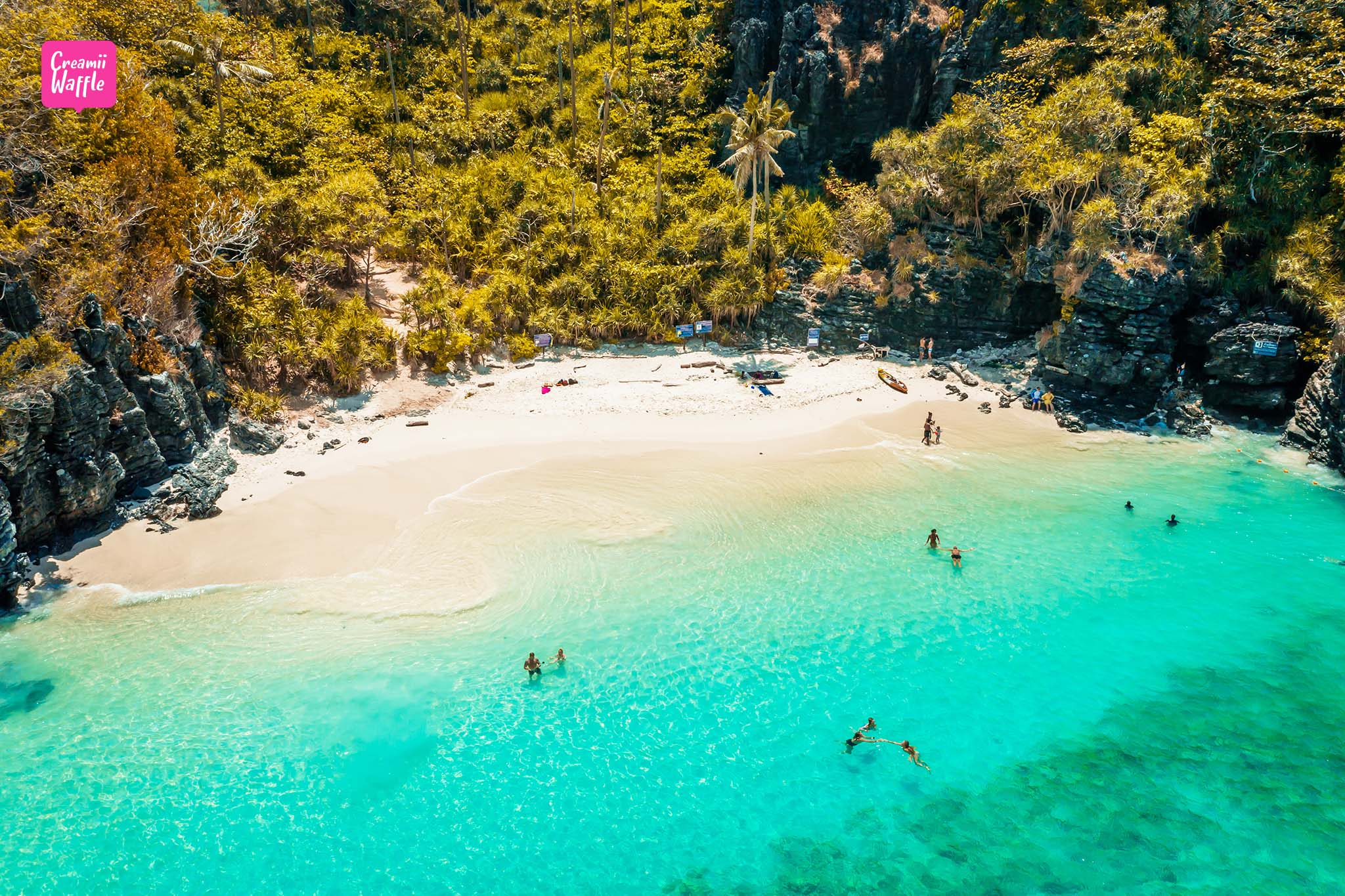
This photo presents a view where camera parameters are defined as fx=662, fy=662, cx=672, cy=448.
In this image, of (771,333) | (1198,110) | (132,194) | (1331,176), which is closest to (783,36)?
(771,333)

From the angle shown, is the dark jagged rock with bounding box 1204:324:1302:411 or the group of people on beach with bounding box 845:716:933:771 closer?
the group of people on beach with bounding box 845:716:933:771

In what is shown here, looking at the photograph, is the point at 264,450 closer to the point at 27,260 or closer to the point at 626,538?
the point at 27,260

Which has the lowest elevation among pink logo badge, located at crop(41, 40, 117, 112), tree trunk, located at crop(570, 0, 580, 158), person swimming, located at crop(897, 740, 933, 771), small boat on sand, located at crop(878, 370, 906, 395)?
person swimming, located at crop(897, 740, 933, 771)

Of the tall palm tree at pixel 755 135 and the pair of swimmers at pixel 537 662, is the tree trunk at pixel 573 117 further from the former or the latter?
the pair of swimmers at pixel 537 662

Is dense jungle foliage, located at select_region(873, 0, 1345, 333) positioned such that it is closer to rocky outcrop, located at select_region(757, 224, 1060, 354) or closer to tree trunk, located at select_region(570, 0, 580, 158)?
rocky outcrop, located at select_region(757, 224, 1060, 354)

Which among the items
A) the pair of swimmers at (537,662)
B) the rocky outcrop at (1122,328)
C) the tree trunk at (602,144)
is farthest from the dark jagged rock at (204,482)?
the rocky outcrop at (1122,328)

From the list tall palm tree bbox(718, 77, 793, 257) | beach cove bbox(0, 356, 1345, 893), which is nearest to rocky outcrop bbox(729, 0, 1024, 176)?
tall palm tree bbox(718, 77, 793, 257)

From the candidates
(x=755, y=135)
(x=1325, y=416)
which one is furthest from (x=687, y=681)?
(x=1325, y=416)
